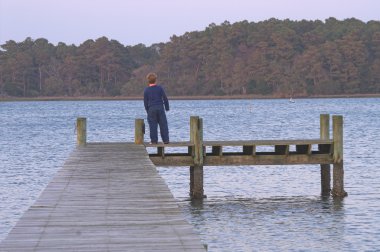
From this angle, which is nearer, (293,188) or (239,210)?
(239,210)

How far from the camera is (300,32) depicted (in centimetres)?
18312

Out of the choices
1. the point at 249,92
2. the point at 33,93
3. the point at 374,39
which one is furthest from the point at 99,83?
the point at 374,39

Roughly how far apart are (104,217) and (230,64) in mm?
167761

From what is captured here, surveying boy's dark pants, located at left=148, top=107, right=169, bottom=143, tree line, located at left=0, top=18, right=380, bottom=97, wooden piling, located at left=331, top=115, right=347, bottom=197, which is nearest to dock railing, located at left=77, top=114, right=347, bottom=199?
wooden piling, located at left=331, top=115, right=347, bottom=197

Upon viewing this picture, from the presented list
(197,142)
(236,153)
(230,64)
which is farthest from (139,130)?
(230,64)

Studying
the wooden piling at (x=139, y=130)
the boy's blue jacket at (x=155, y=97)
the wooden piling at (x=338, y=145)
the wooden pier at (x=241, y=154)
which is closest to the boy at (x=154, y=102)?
the boy's blue jacket at (x=155, y=97)

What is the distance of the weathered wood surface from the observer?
9.08 m

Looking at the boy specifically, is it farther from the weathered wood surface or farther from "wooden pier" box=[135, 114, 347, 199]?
the weathered wood surface

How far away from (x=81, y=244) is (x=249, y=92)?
171m

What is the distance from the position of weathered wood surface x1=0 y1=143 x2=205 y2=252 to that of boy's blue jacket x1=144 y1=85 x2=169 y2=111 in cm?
475

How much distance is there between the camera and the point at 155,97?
20.7 meters

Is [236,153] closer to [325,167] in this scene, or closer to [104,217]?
[325,167]

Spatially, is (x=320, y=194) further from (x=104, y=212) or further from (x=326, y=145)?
(x=104, y=212)

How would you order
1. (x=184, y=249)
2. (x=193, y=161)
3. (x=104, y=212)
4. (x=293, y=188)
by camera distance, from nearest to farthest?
(x=184, y=249) < (x=104, y=212) < (x=193, y=161) < (x=293, y=188)
